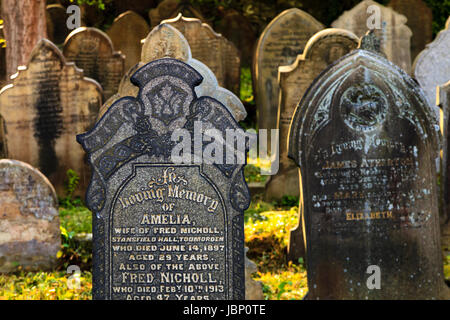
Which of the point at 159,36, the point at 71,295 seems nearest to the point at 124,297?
the point at 71,295

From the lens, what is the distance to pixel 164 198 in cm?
541

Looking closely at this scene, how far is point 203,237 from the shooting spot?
5.41 m

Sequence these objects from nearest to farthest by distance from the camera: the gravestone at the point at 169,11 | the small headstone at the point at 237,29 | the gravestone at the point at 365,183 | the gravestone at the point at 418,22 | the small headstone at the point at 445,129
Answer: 1. the gravestone at the point at 365,183
2. the small headstone at the point at 445,129
3. the gravestone at the point at 418,22
4. the gravestone at the point at 169,11
5. the small headstone at the point at 237,29

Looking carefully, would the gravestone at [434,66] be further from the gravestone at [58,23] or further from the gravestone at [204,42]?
the gravestone at [58,23]

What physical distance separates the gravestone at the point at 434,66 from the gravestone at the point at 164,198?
5.44 m

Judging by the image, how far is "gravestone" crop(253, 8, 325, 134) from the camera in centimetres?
1061

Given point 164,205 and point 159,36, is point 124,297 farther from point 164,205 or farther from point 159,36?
point 159,36

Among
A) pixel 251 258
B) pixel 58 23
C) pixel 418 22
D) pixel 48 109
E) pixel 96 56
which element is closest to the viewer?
pixel 251 258

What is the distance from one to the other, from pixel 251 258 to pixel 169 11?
27.3 feet

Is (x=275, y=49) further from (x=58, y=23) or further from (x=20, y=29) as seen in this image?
(x=58, y=23)

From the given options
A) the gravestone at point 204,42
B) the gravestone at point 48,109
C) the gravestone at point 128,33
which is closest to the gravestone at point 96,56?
the gravestone at point 204,42

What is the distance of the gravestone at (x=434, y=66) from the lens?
10.1 metres

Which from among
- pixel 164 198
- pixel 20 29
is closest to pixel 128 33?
pixel 20 29

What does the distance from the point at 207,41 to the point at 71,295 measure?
560cm
